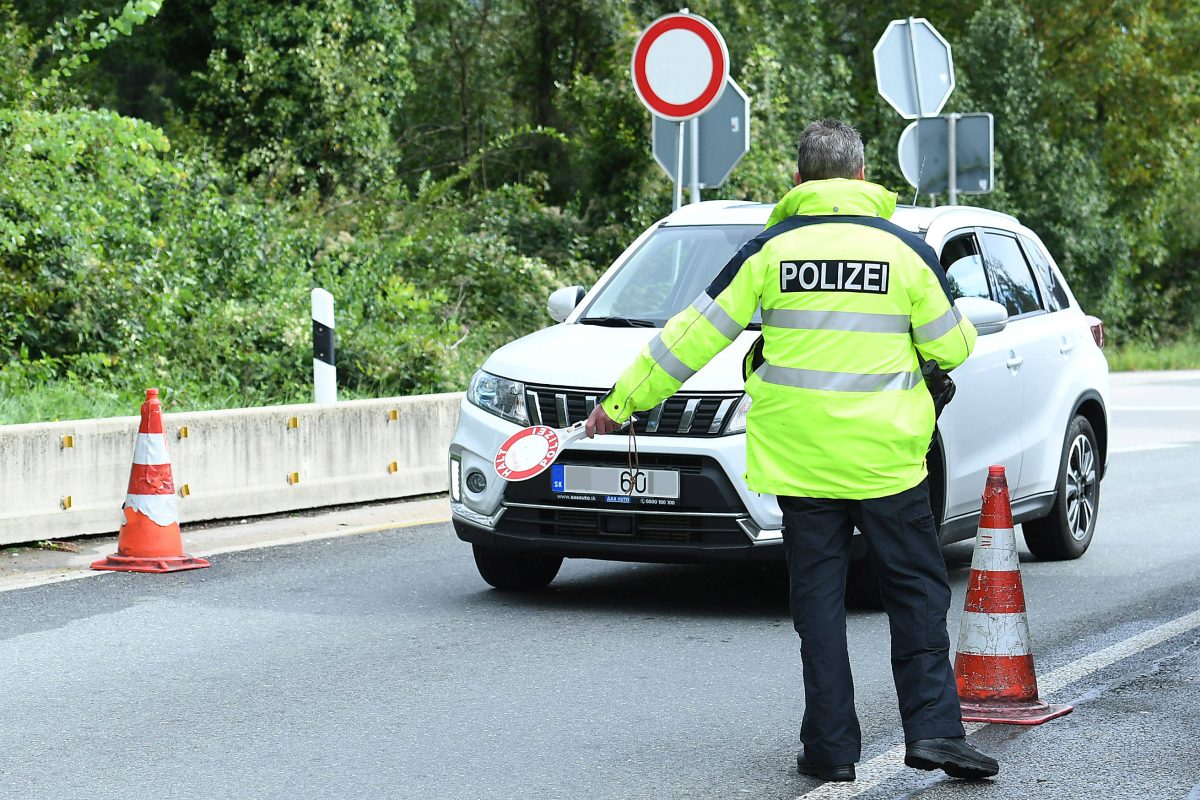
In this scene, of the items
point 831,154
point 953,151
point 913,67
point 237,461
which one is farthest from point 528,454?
point 913,67

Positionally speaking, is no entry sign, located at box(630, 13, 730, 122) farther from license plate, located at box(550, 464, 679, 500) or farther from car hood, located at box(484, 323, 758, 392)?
license plate, located at box(550, 464, 679, 500)

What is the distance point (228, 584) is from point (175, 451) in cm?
175

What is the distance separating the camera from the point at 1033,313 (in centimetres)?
935

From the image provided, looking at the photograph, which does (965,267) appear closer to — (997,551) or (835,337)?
(997,551)

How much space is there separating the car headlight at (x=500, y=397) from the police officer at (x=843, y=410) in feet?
8.44

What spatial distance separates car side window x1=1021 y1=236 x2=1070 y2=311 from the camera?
31.6 ft

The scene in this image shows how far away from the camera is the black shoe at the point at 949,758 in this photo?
5133 millimetres

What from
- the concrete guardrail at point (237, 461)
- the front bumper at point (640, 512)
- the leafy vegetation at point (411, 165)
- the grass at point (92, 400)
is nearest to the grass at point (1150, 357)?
the leafy vegetation at point (411, 165)

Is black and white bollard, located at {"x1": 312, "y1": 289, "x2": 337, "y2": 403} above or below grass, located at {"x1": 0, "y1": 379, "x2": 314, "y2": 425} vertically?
above

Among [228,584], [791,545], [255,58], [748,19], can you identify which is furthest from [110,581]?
[748,19]

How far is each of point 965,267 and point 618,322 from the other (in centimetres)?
171

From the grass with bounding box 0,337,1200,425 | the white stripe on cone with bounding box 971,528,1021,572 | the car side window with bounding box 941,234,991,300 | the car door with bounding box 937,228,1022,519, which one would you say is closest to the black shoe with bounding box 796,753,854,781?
the white stripe on cone with bounding box 971,528,1021,572

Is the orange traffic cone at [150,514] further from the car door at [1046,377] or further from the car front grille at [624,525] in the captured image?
the car door at [1046,377]

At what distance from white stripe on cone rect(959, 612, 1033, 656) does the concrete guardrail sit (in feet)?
17.4
